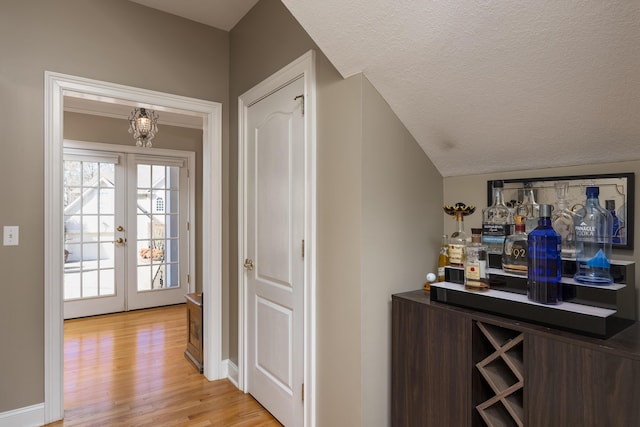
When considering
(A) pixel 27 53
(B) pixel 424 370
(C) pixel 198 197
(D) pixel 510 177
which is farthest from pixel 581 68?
(C) pixel 198 197

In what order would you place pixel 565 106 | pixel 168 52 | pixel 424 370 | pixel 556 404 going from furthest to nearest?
pixel 168 52
pixel 424 370
pixel 565 106
pixel 556 404

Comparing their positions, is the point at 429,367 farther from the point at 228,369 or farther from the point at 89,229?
the point at 89,229

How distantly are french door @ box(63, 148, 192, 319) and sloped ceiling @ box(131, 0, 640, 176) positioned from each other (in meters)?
4.09

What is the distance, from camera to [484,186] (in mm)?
1718

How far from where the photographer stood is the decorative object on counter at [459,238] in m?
1.58

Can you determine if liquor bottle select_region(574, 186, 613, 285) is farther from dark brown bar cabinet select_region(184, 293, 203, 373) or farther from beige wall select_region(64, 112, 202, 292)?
beige wall select_region(64, 112, 202, 292)

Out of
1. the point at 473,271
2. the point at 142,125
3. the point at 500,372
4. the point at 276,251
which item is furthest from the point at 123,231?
the point at 500,372

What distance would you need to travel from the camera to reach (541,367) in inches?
43.4

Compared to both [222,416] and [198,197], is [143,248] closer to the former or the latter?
[198,197]

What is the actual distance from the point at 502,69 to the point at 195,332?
2857mm

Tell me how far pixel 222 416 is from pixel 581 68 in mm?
2507

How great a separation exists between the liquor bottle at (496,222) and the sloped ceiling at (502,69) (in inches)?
5.2

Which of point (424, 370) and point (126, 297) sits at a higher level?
point (424, 370)

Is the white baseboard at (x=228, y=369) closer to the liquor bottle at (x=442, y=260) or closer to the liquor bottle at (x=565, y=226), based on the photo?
the liquor bottle at (x=442, y=260)
